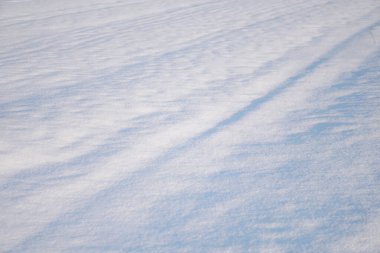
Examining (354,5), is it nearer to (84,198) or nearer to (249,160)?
(249,160)

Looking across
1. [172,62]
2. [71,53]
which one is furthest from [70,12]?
Result: [172,62]

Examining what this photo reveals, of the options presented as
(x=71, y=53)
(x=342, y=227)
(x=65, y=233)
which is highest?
(x=71, y=53)

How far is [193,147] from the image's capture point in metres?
2.37

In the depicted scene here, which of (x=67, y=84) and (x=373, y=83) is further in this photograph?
(x=67, y=84)

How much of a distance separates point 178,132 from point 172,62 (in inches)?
81.6

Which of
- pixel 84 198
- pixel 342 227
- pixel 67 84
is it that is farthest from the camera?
pixel 67 84

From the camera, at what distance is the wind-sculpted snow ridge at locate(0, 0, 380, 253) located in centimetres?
162

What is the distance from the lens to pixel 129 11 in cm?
885

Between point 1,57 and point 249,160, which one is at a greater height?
point 1,57

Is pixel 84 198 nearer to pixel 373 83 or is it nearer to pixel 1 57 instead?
pixel 373 83

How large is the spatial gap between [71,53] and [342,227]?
4527 mm

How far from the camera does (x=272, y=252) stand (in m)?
1.49

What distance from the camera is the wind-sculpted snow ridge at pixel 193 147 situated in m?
1.62

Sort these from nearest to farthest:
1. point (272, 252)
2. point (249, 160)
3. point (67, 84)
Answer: point (272, 252) < point (249, 160) < point (67, 84)
